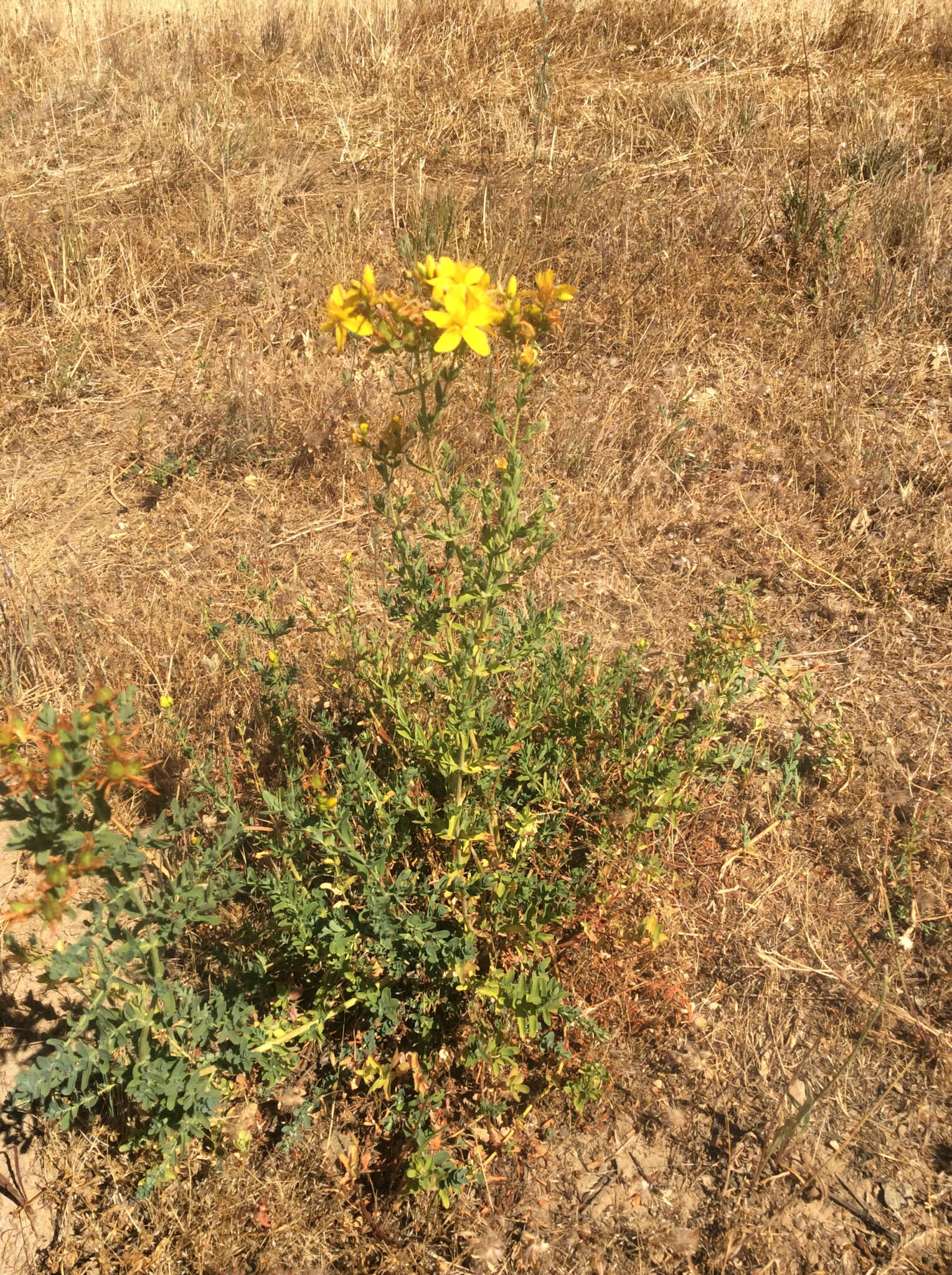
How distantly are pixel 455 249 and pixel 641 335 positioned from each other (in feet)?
3.59

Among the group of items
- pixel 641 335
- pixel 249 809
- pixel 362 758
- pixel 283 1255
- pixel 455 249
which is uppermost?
pixel 455 249

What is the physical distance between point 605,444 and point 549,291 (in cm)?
214

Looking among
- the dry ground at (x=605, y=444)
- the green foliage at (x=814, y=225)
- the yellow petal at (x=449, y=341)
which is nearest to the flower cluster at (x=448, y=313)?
the yellow petal at (x=449, y=341)

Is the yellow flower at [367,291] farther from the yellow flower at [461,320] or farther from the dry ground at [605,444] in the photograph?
the dry ground at [605,444]

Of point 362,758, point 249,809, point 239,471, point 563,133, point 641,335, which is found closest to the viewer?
point 362,758

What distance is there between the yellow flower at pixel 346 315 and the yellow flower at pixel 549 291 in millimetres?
344

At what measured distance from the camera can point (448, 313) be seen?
183 cm

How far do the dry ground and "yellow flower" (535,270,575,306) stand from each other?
1607 millimetres

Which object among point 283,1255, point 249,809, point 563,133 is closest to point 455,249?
point 563,133

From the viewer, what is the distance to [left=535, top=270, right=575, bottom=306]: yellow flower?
73.6 inches

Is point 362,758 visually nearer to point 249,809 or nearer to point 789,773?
point 249,809

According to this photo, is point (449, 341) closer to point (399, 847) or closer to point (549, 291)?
point (549, 291)

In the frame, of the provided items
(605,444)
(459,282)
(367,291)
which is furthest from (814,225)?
(367,291)

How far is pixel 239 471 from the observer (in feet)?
13.3
